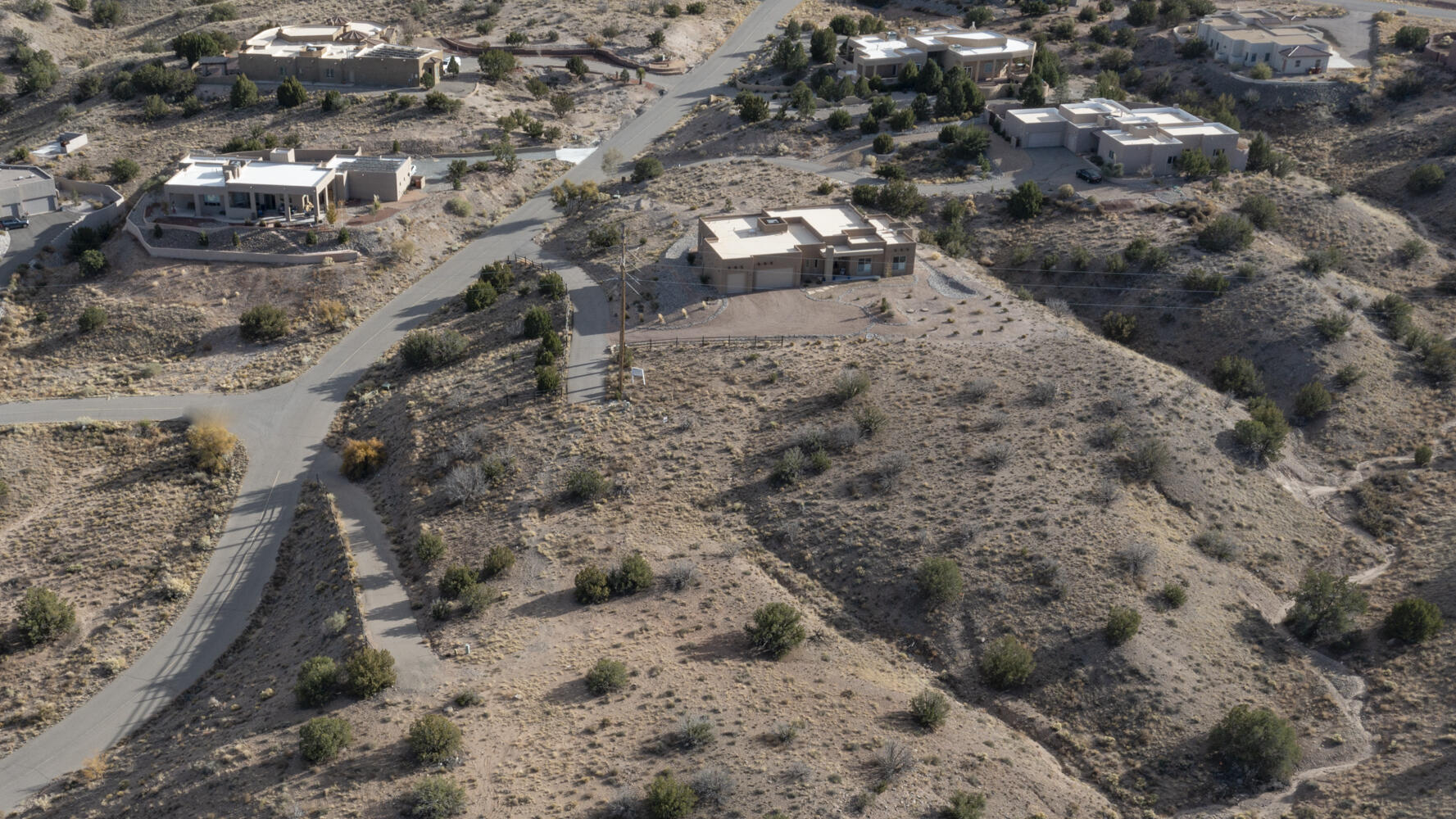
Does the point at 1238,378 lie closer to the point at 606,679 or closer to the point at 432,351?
the point at 606,679

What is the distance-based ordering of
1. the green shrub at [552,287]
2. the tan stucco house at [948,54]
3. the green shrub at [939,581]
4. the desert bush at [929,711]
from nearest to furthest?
the desert bush at [929,711], the green shrub at [939,581], the green shrub at [552,287], the tan stucco house at [948,54]

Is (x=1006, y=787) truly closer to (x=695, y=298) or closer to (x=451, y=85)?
(x=695, y=298)

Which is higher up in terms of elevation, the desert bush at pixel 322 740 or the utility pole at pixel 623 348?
the utility pole at pixel 623 348

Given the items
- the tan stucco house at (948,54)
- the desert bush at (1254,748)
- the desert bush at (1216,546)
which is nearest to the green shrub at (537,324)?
the desert bush at (1216,546)

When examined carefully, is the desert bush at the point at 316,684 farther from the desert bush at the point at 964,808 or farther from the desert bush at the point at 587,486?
the desert bush at the point at 964,808

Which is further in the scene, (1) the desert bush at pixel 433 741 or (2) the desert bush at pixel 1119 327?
(2) the desert bush at pixel 1119 327

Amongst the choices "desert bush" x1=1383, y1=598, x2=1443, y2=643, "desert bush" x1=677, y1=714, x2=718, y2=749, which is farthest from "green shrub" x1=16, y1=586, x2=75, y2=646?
"desert bush" x1=1383, y1=598, x2=1443, y2=643

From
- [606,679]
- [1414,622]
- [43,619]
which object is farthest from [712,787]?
[43,619]
